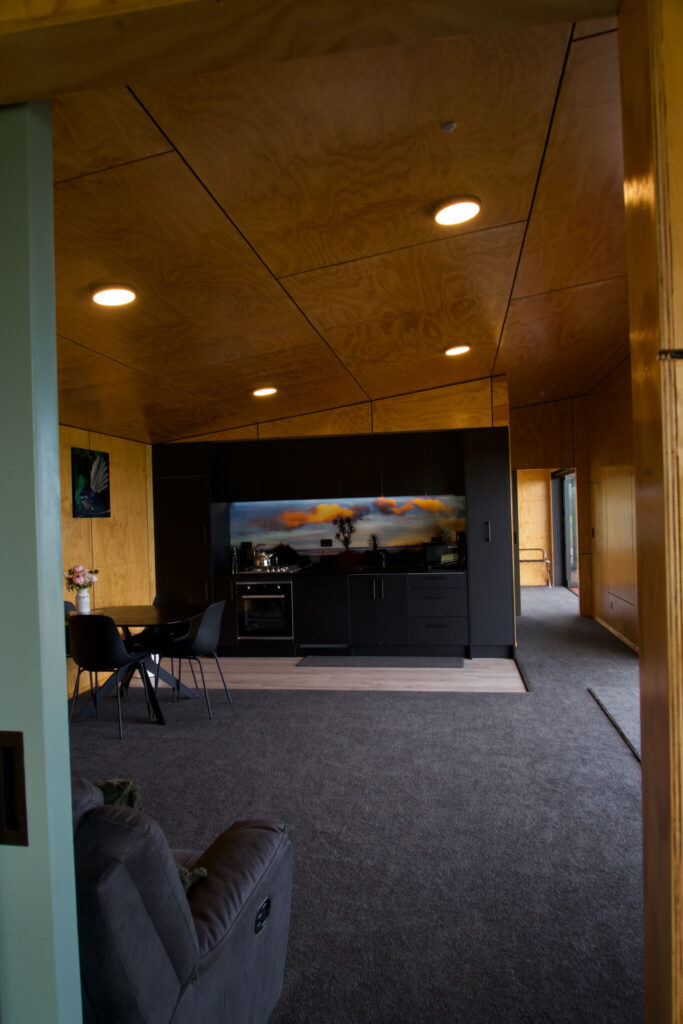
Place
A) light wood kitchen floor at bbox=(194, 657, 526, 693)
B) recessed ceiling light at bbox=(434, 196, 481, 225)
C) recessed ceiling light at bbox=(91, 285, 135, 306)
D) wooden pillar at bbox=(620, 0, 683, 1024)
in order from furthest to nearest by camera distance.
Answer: light wood kitchen floor at bbox=(194, 657, 526, 693), recessed ceiling light at bbox=(91, 285, 135, 306), recessed ceiling light at bbox=(434, 196, 481, 225), wooden pillar at bbox=(620, 0, 683, 1024)

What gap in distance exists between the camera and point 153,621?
15.9 feet

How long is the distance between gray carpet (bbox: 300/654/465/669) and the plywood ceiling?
3149 mm

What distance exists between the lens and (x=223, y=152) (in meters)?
2.17

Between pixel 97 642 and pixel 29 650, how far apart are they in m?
3.77

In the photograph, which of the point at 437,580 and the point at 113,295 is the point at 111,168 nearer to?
the point at 113,295

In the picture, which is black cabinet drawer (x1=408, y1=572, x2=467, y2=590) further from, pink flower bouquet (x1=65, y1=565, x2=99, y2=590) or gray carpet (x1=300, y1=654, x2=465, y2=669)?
pink flower bouquet (x1=65, y1=565, x2=99, y2=590)

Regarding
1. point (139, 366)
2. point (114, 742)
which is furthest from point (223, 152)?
point (114, 742)

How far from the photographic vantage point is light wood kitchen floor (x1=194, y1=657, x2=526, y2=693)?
18.7 feet

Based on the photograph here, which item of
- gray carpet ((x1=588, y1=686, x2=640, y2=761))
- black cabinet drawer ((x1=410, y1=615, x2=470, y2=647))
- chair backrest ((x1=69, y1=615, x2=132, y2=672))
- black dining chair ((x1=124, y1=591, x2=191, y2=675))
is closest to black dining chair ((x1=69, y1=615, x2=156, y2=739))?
chair backrest ((x1=69, y1=615, x2=132, y2=672))

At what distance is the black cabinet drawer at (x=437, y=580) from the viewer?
22.2 feet

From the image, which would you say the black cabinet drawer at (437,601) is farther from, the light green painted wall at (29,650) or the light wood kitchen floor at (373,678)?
the light green painted wall at (29,650)

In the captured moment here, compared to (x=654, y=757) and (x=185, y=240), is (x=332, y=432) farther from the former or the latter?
(x=654, y=757)

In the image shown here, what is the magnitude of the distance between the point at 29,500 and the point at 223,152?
1.57 m

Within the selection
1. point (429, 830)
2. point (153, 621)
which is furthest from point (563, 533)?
point (429, 830)
